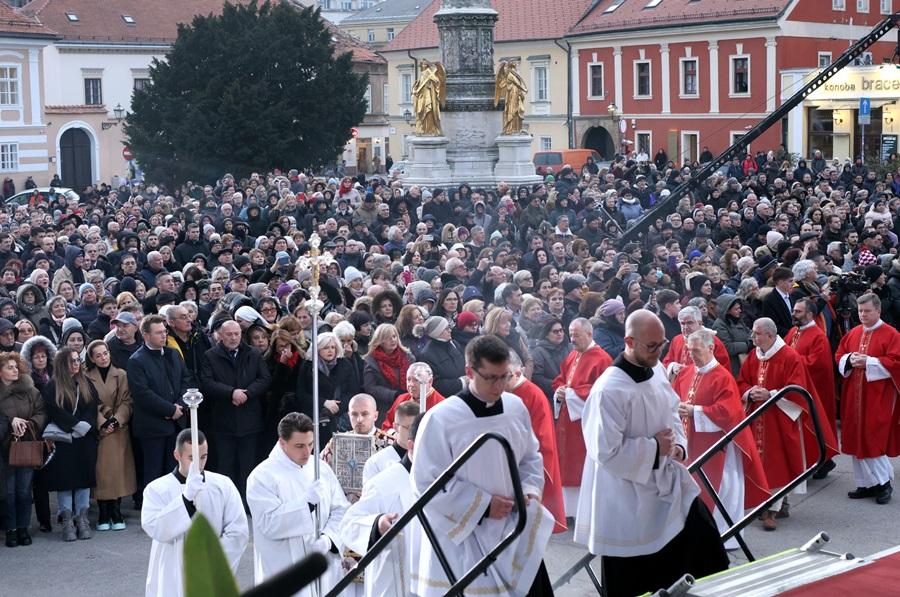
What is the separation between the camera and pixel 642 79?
53.2 metres

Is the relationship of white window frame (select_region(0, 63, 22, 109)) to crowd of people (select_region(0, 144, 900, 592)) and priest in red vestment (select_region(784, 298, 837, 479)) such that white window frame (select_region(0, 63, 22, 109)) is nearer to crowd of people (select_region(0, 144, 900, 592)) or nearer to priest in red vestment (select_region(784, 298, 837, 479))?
crowd of people (select_region(0, 144, 900, 592))

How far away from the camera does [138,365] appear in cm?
1048

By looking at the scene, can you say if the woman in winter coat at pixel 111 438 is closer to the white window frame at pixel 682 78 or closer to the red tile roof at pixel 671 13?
the red tile roof at pixel 671 13

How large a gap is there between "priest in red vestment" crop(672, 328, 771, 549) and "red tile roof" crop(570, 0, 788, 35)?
38.9 m

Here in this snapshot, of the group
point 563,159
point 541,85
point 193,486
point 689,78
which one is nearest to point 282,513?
point 193,486

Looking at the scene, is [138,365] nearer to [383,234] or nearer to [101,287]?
[101,287]

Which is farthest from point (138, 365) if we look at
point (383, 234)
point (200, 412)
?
point (383, 234)

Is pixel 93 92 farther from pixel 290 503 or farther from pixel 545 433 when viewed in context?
pixel 290 503

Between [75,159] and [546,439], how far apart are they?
51296 mm

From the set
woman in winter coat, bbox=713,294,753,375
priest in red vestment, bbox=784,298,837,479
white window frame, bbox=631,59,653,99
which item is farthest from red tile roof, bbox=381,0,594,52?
priest in red vestment, bbox=784,298,837,479

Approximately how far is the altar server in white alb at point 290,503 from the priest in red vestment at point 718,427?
10.9 ft

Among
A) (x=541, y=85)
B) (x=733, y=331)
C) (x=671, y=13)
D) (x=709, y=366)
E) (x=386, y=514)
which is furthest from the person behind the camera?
(x=541, y=85)

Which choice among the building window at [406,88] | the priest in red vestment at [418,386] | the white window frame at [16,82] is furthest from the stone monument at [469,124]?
the building window at [406,88]

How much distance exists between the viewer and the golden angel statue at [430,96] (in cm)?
2880
